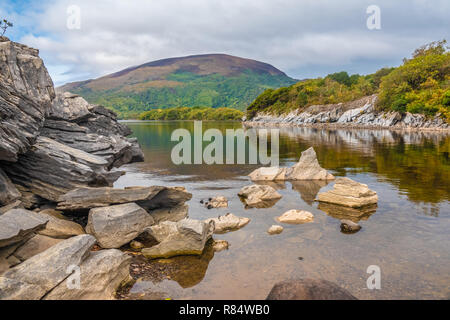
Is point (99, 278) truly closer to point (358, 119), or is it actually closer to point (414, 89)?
point (414, 89)

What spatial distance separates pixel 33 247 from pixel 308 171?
22162mm

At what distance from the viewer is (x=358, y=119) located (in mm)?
120688

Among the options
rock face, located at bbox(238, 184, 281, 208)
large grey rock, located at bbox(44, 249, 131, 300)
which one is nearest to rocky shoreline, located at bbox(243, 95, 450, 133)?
rock face, located at bbox(238, 184, 281, 208)

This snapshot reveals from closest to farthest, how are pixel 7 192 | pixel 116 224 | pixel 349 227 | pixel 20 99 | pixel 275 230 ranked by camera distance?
pixel 116 224, pixel 7 192, pixel 275 230, pixel 349 227, pixel 20 99

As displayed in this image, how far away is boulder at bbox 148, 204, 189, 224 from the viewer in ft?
52.4

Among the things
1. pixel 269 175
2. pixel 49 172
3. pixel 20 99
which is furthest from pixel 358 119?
pixel 20 99

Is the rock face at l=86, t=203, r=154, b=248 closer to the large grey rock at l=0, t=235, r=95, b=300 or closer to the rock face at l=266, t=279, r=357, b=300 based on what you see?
the large grey rock at l=0, t=235, r=95, b=300

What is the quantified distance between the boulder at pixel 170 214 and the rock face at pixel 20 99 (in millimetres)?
6685

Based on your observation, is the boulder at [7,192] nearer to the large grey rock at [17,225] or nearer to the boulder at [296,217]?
the large grey rock at [17,225]

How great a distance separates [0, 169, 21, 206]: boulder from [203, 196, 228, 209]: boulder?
10.00 meters

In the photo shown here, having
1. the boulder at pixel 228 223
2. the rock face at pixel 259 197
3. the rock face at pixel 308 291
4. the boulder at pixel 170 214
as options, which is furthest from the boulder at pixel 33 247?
the rock face at pixel 259 197

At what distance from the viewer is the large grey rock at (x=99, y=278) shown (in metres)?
8.35
